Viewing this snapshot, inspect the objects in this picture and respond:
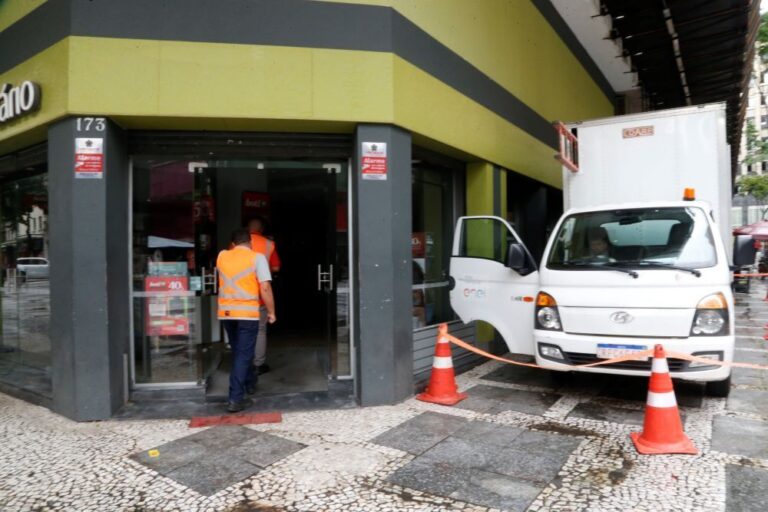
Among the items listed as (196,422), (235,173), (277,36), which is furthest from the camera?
(235,173)

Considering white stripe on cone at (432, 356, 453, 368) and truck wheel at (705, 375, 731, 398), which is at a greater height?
white stripe on cone at (432, 356, 453, 368)

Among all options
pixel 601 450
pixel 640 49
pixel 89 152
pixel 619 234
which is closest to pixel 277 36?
pixel 89 152

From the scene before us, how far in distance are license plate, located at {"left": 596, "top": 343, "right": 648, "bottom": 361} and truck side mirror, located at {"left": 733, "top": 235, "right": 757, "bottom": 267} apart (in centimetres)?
196

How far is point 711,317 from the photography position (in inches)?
190

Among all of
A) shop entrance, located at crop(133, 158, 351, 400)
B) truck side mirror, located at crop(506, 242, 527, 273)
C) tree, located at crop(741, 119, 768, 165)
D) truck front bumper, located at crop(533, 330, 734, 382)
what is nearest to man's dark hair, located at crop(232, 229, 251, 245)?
shop entrance, located at crop(133, 158, 351, 400)

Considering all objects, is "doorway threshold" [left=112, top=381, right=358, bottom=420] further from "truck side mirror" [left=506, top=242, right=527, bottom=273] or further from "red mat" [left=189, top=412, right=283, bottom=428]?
"truck side mirror" [left=506, top=242, right=527, bottom=273]

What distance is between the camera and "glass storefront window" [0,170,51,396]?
613 centimetres

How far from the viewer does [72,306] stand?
504cm

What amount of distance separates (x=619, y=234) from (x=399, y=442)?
3.45 metres

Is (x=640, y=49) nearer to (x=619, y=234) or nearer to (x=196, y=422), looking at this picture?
(x=619, y=234)

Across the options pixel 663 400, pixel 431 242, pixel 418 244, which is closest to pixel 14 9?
pixel 418 244

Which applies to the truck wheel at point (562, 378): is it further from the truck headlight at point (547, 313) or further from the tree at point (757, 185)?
the tree at point (757, 185)

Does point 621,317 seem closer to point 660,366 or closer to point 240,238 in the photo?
point 660,366

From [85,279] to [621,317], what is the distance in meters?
5.29
